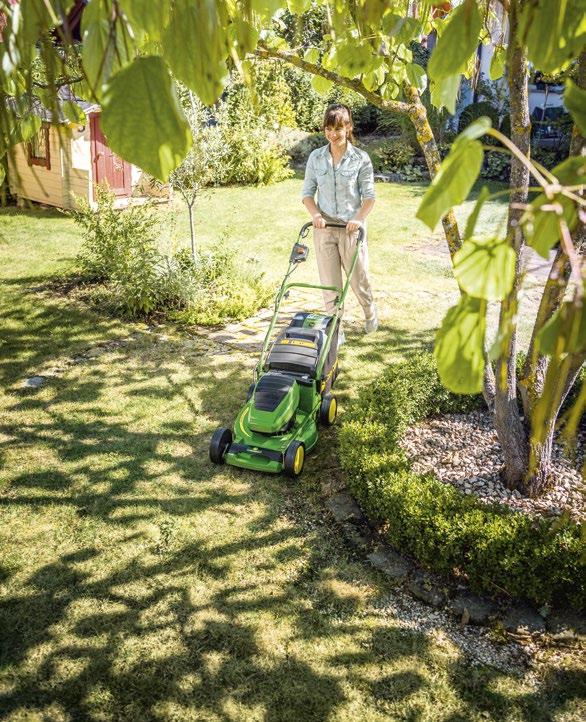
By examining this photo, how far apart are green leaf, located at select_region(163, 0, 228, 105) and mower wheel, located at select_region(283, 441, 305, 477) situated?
3752 millimetres

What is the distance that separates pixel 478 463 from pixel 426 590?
3.86 feet

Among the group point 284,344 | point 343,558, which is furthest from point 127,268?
point 343,558

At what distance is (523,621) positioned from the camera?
3.39 metres

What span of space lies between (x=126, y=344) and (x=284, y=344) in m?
2.60

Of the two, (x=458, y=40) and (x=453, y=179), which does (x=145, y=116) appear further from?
(x=458, y=40)

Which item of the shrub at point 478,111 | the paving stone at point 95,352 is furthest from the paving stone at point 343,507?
the shrub at point 478,111

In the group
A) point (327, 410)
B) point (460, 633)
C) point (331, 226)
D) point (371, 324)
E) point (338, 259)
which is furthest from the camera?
Result: point (371, 324)

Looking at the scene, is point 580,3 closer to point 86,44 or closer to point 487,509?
point 86,44

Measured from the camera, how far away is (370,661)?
317cm

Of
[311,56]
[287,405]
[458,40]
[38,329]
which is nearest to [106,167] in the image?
[38,329]

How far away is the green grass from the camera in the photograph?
2.97 metres

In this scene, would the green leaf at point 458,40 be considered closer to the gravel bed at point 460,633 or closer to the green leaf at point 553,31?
the green leaf at point 553,31

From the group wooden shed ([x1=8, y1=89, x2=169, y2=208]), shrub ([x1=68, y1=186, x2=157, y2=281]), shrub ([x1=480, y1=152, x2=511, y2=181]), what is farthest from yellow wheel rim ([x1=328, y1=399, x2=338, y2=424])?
shrub ([x1=480, y1=152, x2=511, y2=181])

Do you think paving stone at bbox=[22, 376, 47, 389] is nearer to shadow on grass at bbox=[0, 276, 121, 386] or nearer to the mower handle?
shadow on grass at bbox=[0, 276, 121, 386]
